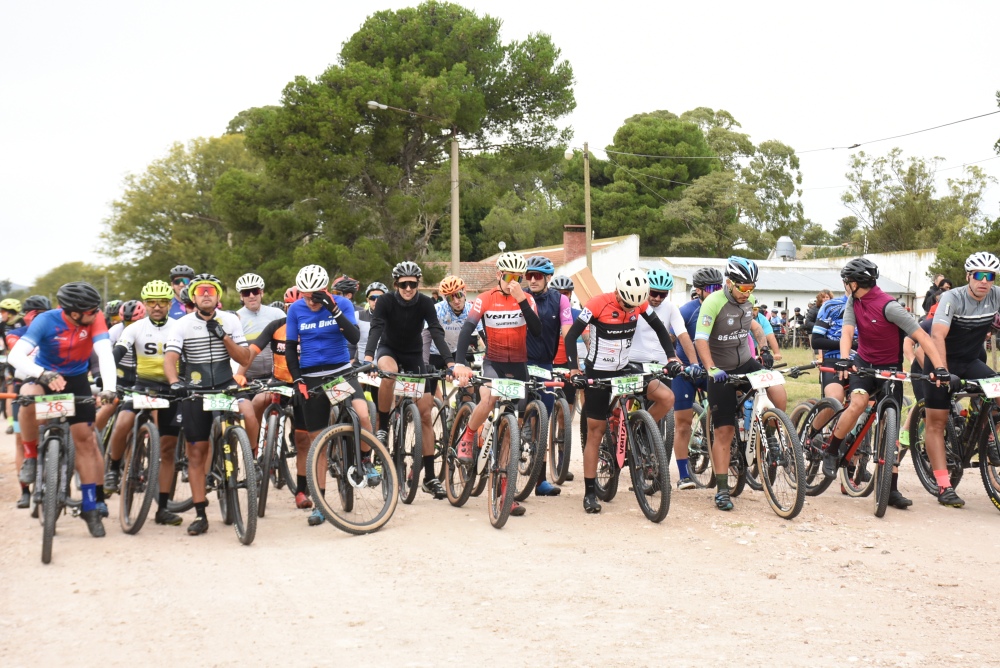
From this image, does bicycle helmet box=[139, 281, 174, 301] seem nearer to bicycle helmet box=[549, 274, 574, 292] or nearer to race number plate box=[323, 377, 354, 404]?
race number plate box=[323, 377, 354, 404]

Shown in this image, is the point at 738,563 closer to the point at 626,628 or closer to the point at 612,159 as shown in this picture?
the point at 626,628

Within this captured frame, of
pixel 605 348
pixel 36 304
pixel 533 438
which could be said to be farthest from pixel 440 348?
pixel 36 304

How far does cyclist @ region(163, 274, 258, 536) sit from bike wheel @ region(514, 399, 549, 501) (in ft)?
8.23

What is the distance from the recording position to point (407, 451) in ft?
31.3

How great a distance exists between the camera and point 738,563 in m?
6.98

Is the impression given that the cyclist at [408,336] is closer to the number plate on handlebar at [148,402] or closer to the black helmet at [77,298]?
the number plate on handlebar at [148,402]

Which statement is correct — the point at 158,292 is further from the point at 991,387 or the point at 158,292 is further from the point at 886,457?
the point at 991,387

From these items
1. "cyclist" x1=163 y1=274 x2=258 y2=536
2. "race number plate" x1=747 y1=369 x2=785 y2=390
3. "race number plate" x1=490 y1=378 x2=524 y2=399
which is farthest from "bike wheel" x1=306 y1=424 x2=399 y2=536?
"race number plate" x1=747 y1=369 x2=785 y2=390

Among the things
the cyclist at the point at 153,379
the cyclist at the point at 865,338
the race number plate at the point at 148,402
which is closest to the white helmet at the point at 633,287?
the cyclist at the point at 865,338

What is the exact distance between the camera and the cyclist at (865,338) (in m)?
8.70

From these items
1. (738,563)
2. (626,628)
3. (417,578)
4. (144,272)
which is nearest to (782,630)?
(626,628)

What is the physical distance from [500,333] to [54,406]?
3.74 metres

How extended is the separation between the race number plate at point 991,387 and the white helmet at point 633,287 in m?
2.93

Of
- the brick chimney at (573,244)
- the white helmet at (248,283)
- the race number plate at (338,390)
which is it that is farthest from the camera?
the brick chimney at (573,244)
